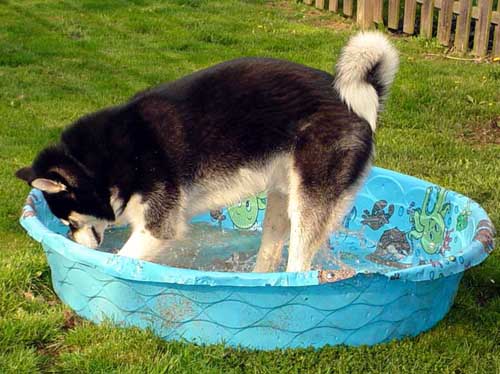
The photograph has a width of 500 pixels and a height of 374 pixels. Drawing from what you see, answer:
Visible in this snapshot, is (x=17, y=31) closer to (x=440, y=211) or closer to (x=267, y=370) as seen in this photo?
(x=440, y=211)

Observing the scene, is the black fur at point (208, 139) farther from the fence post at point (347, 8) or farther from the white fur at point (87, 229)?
the fence post at point (347, 8)

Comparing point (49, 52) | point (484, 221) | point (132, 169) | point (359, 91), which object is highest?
point (359, 91)

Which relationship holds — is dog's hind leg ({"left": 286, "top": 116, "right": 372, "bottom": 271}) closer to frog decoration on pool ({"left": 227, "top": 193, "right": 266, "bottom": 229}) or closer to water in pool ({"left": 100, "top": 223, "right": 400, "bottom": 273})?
water in pool ({"left": 100, "top": 223, "right": 400, "bottom": 273})

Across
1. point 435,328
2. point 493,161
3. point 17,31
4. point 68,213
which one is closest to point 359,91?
point 435,328

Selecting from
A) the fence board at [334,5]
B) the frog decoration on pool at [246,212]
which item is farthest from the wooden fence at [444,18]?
the frog decoration on pool at [246,212]

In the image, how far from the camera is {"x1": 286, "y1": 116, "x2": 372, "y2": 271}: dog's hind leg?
3848 mm

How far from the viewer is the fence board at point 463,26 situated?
29.2 ft

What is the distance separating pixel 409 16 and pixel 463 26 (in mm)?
951

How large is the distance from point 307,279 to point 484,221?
1269mm

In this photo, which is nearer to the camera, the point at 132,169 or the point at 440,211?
the point at 132,169

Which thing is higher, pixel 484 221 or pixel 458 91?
pixel 484 221

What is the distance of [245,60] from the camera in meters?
4.16

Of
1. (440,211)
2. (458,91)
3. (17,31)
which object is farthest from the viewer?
(17,31)

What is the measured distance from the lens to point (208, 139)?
3998mm
